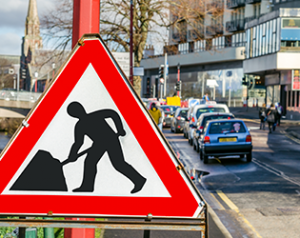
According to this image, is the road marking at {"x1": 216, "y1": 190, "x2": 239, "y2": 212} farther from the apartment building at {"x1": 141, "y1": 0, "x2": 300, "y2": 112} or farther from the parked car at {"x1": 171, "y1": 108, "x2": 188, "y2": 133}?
the apartment building at {"x1": 141, "y1": 0, "x2": 300, "y2": 112}

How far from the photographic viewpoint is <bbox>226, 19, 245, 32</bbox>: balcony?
6638cm

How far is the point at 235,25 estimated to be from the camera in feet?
223

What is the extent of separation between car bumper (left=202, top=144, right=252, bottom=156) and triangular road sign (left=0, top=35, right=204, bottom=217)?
1360 centimetres

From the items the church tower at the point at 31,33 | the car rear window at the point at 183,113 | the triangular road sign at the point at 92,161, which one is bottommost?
the car rear window at the point at 183,113

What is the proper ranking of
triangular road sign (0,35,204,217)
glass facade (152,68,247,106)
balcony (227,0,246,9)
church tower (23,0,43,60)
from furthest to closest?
1. church tower (23,0,43,60)
2. glass facade (152,68,247,106)
3. balcony (227,0,246,9)
4. triangular road sign (0,35,204,217)

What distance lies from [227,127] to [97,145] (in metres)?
14.0

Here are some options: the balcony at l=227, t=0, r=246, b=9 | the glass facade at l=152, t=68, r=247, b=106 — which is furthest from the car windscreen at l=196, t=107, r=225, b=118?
the balcony at l=227, t=0, r=246, b=9

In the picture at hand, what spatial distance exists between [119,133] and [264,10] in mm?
61978

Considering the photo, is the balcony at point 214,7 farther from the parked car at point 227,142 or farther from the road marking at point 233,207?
the road marking at point 233,207

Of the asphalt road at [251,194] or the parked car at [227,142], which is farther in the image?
the parked car at [227,142]

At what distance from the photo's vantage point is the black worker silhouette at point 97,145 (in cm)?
232

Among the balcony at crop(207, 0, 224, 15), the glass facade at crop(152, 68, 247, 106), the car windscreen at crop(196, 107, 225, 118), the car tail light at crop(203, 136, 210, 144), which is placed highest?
the balcony at crop(207, 0, 224, 15)

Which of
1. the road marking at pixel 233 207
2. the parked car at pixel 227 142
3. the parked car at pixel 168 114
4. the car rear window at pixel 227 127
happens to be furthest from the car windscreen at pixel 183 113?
the road marking at pixel 233 207

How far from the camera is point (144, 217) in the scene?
2285 millimetres
